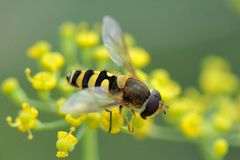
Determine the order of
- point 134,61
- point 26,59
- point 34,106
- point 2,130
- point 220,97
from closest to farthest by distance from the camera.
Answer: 1. point 34,106
2. point 134,61
3. point 220,97
4. point 2,130
5. point 26,59

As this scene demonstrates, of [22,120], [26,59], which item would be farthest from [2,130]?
[22,120]

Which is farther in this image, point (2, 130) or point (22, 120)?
point (2, 130)

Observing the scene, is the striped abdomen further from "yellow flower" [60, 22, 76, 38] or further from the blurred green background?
the blurred green background

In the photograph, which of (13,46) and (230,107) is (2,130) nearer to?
(13,46)

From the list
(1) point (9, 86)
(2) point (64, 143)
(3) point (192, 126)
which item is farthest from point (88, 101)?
(3) point (192, 126)

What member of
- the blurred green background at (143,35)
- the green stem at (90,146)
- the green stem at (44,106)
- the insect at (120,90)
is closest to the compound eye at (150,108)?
the insect at (120,90)

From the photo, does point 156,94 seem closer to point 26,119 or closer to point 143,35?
point 26,119
